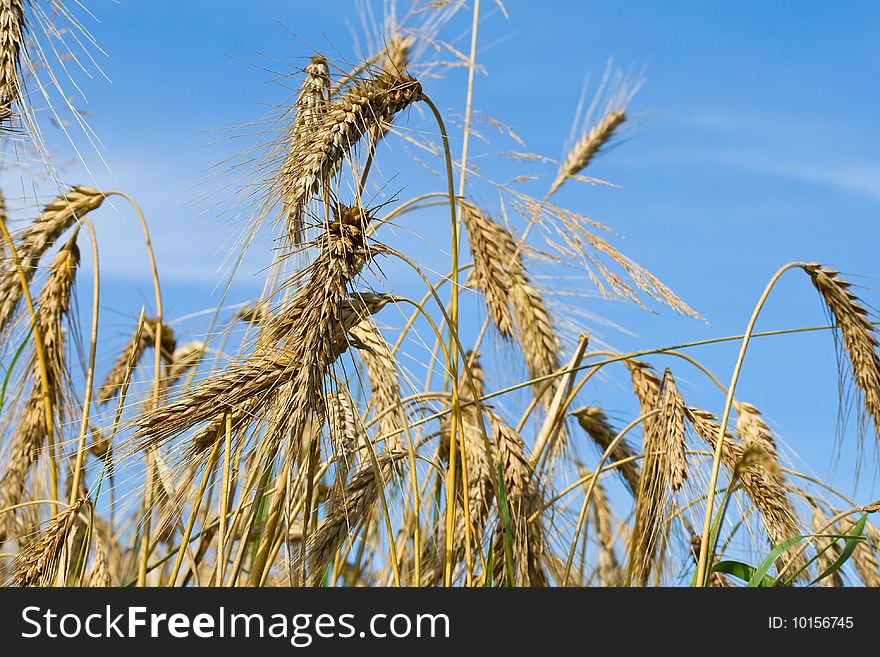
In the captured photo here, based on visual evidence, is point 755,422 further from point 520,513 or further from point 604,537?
point 604,537

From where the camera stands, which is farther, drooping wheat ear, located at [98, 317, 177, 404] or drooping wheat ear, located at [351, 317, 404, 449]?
drooping wheat ear, located at [98, 317, 177, 404]

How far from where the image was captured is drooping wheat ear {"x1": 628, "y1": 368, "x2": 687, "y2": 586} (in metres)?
2.11

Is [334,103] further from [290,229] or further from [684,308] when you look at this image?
[684,308]

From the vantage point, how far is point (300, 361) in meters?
1.61

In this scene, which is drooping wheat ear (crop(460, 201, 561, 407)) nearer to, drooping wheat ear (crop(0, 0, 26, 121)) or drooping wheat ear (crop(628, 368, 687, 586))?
drooping wheat ear (crop(628, 368, 687, 586))

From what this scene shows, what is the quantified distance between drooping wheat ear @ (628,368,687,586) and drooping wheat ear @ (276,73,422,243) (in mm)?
1050

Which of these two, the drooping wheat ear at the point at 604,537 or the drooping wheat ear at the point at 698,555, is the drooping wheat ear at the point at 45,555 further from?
the drooping wheat ear at the point at 604,537

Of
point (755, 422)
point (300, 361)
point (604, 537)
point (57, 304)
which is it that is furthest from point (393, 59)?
point (604, 537)

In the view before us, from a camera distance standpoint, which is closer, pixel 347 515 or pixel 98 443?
pixel 347 515

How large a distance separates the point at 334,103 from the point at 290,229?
35 centimetres

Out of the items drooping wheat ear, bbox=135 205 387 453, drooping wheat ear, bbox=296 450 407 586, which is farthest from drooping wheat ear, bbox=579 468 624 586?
drooping wheat ear, bbox=135 205 387 453

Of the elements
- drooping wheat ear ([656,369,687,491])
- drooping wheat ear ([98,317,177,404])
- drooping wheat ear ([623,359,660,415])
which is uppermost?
drooping wheat ear ([98,317,177,404])

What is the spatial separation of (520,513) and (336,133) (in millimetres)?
1052
